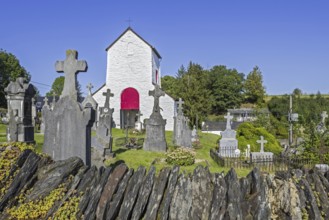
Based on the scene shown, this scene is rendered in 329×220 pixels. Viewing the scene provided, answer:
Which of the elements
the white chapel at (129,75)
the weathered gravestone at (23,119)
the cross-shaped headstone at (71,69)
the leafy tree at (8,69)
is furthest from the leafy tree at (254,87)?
the cross-shaped headstone at (71,69)

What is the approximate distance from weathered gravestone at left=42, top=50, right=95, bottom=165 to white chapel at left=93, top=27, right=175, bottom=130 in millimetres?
33348

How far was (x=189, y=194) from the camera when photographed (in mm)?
4312

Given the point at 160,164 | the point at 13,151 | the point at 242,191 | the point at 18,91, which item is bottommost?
the point at 160,164

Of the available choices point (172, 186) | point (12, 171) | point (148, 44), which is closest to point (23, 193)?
point (12, 171)

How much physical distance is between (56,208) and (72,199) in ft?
0.82

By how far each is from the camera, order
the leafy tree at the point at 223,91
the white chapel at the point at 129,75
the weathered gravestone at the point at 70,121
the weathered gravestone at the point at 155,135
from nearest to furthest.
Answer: the weathered gravestone at the point at 70,121 < the weathered gravestone at the point at 155,135 < the white chapel at the point at 129,75 < the leafy tree at the point at 223,91

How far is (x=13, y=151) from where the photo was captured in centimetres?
550

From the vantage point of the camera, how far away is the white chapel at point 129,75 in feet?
137

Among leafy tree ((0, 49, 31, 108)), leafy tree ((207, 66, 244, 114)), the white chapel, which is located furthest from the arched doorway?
leafy tree ((207, 66, 244, 114))

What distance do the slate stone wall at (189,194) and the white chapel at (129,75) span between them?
36.7 m

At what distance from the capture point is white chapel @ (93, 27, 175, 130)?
4166 centimetres

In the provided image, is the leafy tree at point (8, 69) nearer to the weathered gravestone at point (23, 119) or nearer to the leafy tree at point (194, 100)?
the leafy tree at point (194, 100)

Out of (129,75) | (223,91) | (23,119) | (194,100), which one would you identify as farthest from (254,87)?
(23,119)

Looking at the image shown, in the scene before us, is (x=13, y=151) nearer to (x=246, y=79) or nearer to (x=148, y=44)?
(x=148, y=44)
